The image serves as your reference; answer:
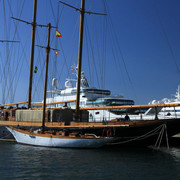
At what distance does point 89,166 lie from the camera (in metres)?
14.1

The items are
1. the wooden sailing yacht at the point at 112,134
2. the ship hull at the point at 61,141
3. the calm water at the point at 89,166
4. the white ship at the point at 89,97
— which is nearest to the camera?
the calm water at the point at 89,166

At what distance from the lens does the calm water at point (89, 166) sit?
40.0ft

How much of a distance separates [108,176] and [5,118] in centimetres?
2279

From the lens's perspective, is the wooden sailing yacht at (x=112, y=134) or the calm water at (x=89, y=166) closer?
the calm water at (x=89, y=166)

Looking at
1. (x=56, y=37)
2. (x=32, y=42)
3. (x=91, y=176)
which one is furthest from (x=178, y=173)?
(x=32, y=42)

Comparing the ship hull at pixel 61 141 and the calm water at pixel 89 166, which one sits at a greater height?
the ship hull at pixel 61 141

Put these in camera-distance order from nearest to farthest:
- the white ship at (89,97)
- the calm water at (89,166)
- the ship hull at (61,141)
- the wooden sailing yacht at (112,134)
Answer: the calm water at (89,166)
the ship hull at (61,141)
the wooden sailing yacht at (112,134)
the white ship at (89,97)

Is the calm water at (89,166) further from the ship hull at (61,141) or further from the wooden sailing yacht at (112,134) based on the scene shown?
the wooden sailing yacht at (112,134)

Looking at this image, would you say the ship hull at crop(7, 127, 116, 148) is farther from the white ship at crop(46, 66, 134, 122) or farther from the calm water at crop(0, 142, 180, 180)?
the white ship at crop(46, 66, 134, 122)

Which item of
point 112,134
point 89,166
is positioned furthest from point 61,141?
point 89,166

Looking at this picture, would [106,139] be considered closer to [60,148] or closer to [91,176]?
[60,148]

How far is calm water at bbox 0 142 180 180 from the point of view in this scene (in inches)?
480

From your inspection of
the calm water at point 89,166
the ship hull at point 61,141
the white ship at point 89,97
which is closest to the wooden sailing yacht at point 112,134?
the ship hull at point 61,141

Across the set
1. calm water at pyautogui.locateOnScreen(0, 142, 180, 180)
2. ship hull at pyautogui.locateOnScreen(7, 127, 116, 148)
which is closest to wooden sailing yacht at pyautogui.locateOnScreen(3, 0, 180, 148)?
ship hull at pyautogui.locateOnScreen(7, 127, 116, 148)
